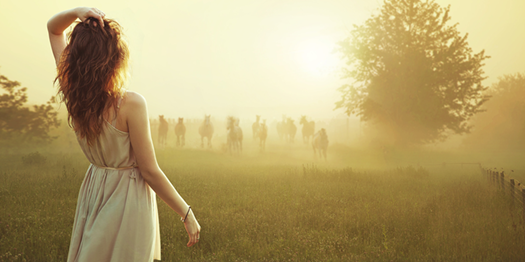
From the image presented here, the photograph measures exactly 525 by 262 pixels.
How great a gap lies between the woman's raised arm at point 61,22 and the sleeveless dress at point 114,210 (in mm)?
704

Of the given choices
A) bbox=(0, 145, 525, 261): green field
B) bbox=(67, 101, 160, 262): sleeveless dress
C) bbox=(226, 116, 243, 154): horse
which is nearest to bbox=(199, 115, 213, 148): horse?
bbox=(226, 116, 243, 154): horse

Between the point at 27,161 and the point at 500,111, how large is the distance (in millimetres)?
49316

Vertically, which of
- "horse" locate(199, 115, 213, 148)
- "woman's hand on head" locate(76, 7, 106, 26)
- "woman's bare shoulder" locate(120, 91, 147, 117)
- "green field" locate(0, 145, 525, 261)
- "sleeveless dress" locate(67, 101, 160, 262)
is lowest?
"green field" locate(0, 145, 525, 261)

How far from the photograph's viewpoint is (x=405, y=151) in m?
27.2

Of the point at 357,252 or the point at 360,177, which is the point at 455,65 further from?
the point at 357,252


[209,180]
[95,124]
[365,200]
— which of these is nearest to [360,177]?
[365,200]

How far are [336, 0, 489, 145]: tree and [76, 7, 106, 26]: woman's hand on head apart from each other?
27.8m

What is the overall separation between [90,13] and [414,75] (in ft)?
95.3

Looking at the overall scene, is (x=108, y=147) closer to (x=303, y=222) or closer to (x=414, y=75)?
(x=303, y=222)

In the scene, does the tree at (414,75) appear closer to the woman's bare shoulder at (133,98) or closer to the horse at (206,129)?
the horse at (206,129)

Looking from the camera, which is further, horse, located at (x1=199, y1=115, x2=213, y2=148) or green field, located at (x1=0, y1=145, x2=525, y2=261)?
horse, located at (x1=199, y1=115, x2=213, y2=148)

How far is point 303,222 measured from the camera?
275 inches

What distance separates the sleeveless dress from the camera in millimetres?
1997

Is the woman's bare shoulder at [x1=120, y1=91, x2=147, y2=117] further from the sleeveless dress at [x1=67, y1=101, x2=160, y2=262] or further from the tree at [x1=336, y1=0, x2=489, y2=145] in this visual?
the tree at [x1=336, y1=0, x2=489, y2=145]
